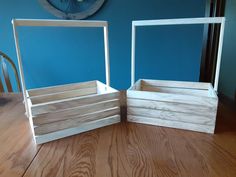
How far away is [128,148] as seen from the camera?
0.62 m

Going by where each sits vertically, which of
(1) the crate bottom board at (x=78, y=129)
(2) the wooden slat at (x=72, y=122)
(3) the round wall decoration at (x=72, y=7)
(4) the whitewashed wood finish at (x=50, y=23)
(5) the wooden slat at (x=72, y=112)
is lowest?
(1) the crate bottom board at (x=78, y=129)

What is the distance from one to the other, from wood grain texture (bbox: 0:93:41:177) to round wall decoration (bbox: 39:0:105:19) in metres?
1.09

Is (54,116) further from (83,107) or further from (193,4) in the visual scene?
(193,4)

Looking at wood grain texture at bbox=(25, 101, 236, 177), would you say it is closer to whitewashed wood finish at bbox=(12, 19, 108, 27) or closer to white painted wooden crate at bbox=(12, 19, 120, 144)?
white painted wooden crate at bbox=(12, 19, 120, 144)

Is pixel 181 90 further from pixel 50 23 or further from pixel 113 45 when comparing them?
pixel 113 45

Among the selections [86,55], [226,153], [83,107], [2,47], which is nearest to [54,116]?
[83,107]

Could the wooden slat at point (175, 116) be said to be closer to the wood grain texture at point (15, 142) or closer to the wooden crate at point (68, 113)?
the wooden crate at point (68, 113)

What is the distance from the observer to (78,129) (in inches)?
27.6

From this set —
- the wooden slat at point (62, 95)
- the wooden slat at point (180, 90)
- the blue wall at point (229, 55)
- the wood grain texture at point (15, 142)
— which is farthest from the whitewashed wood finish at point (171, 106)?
the blue wall at point (229, 55)

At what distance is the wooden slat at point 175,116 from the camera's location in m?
0.67

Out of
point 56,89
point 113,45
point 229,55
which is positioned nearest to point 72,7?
point 113,45

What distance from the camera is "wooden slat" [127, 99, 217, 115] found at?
2.16 feet

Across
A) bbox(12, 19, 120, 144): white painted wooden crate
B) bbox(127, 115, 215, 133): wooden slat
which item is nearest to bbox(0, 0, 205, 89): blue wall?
bbox(12, 19, 120, 144): white painted wooden crate

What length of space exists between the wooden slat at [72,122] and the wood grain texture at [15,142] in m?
0.06
